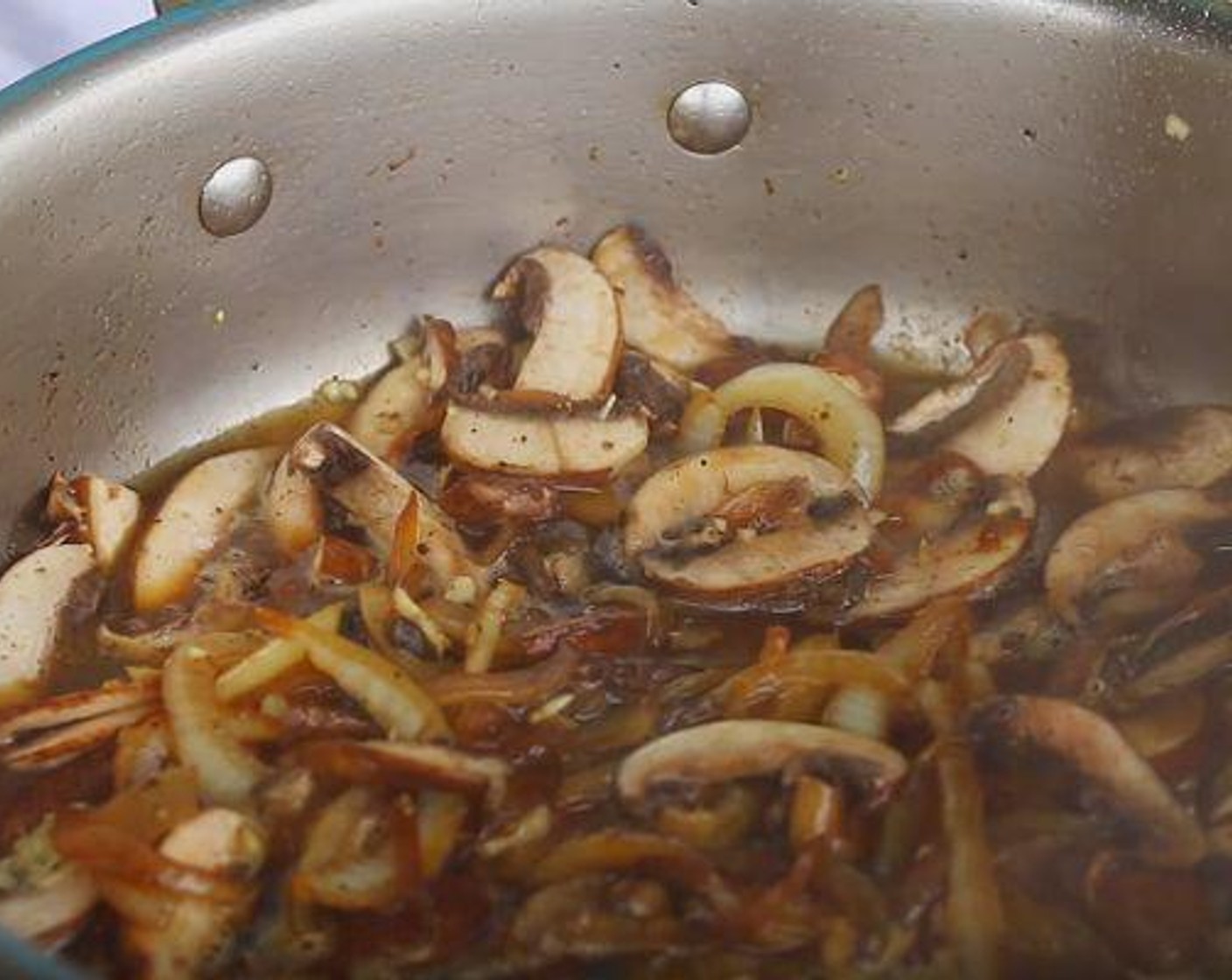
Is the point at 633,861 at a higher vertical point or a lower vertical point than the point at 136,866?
lower

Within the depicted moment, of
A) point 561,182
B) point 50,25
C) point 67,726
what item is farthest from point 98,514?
point 50,25

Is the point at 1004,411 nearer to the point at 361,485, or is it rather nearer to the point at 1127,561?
the point at 1127,561

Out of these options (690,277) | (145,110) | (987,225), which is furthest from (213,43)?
(987,225)

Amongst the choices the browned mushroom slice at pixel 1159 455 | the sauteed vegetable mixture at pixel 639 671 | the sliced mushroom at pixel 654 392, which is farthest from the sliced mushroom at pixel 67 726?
the browned mushroom slice at pixel 1159 455

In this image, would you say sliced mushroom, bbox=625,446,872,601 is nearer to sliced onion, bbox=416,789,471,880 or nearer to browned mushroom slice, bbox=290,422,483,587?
browned mushroom slice, bbox=290,422,483,587

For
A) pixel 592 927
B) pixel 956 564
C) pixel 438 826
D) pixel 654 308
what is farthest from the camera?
pixel 654 308

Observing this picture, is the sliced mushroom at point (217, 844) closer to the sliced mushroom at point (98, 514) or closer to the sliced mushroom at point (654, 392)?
the sliced mushroom at point (98, 514)

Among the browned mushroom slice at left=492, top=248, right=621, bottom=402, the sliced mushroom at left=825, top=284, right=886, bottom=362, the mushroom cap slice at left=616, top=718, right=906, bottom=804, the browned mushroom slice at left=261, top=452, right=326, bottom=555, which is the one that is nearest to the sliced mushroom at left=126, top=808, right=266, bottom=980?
the mushroom cap slice at left=616, top=718, right=906, bottom=804

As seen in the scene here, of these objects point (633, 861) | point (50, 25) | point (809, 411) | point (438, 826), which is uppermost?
point (50, 25)
